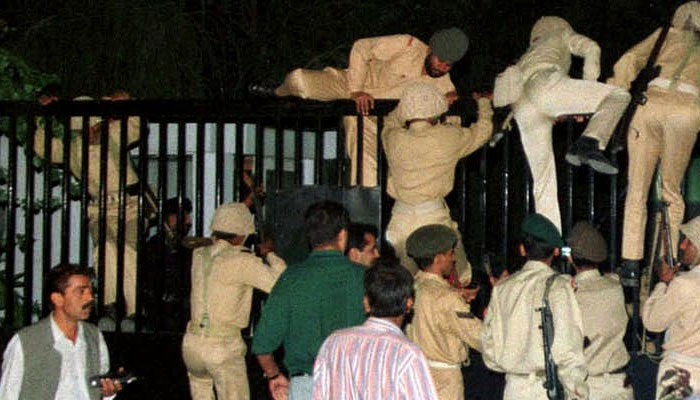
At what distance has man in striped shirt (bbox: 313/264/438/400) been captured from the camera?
17.0 ft

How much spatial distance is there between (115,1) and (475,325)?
8.19 m

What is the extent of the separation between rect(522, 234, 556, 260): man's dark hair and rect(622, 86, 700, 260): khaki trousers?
1111 millimetres

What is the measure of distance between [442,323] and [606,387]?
0.97 m

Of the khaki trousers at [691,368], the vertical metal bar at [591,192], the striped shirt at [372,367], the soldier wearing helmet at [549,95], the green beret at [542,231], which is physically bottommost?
the khaki trousers at [691,368]

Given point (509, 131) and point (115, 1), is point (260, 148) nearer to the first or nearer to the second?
point (509, 131)

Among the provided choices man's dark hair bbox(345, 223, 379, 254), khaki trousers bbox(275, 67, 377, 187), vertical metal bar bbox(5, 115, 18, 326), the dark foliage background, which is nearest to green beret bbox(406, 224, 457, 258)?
man's dark hair bbox(345, 223, 379, 254)

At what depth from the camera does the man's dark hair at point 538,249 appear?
21.8 ft

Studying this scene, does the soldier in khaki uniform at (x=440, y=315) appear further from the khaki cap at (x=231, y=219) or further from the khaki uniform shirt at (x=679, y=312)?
the khaki cap at (x=231, y=219)

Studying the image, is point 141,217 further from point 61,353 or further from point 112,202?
point 61,353

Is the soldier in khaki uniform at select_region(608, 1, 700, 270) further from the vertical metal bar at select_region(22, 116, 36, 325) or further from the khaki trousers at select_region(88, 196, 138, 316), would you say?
the vertical metal bar at select_region(22, 116, 36, 325)

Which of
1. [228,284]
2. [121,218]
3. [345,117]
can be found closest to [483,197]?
[345,117]

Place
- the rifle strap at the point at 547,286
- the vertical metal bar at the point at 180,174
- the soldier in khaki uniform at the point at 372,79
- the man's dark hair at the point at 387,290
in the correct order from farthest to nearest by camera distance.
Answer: the vertical metal bar at the point at 180,174
the soldier in khaki uniform at the point at 372,79
the rifle strap at the point at 547,286
the man's dark hair at the point at 387,290

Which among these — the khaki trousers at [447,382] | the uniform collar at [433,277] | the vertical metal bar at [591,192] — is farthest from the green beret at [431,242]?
the vertical metal bar at [591,192]

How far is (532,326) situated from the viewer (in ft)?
21.3
